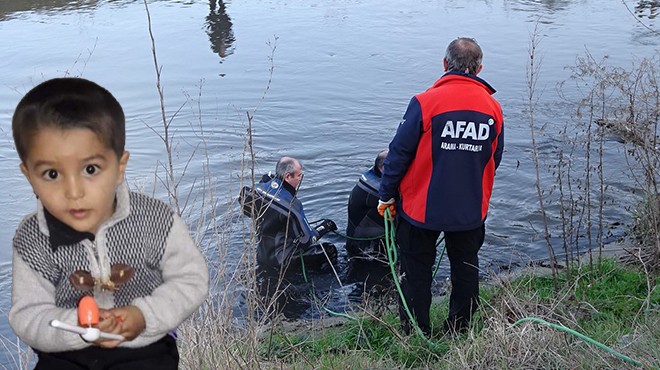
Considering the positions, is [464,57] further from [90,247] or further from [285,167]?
[90,247]

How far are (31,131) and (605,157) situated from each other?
30.7 ft

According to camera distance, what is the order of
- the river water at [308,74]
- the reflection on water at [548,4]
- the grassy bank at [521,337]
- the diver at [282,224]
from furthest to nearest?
the reflection on water at [548,4]
the river water at [308,74]
the diver at [282,224]
the grassy bank at [521,337]

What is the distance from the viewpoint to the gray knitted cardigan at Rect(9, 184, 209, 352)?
2084 mm

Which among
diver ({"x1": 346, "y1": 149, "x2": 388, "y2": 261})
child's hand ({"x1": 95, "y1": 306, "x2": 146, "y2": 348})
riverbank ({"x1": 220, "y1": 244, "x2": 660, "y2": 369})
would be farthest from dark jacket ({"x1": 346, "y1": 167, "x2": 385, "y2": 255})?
child's hand ({"x1": 95, "y1": 306, "x2": 146, "y2": 348})

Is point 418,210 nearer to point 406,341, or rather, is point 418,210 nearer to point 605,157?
point 406,341

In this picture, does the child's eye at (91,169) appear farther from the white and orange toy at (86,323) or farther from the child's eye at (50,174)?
the white and orange toy at (86,323)

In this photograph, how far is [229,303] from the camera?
4363 mm

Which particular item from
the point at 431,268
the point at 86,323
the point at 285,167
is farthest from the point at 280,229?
the point at 86,323

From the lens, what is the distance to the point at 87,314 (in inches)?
75.7

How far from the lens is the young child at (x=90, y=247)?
2.02 meters

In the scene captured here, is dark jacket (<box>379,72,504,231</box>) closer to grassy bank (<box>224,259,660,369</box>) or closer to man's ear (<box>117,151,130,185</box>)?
grassy bank (<box>224,259,660,369</box>)

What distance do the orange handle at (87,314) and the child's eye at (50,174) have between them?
324 mm

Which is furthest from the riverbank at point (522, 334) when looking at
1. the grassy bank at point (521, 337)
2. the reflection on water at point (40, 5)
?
the reflection on water at point (40, 5)

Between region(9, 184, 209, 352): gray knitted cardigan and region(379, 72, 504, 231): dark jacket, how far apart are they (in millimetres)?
2968
